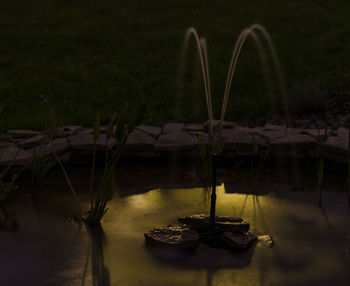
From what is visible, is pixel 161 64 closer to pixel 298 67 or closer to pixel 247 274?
pixel 298 67

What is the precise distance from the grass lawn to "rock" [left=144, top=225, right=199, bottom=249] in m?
2.17

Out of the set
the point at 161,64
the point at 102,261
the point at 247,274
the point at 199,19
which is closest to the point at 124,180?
the point at 102,261

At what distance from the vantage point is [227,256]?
104 inches

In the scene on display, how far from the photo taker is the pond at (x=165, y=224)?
95.1 inches

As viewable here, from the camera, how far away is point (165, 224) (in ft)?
10.1

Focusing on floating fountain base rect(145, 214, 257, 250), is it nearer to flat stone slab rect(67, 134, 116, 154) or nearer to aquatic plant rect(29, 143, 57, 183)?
aquatic plant rect(29, 143, 57, 183)

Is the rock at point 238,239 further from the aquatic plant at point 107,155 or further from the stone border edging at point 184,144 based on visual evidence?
the stone border edging at point 184,144

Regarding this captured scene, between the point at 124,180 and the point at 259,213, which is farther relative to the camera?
the point at 124,180

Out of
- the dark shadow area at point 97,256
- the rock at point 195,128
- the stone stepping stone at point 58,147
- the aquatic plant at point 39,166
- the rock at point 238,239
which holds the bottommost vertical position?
the dark shadow area at point 97,256

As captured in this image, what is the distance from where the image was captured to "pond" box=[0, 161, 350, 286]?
2416 millimetres

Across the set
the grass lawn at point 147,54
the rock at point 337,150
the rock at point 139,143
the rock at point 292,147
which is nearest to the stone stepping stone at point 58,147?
the rock at point 139,143

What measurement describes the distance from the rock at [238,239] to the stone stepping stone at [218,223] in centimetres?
8

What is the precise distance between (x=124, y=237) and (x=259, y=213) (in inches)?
41.1

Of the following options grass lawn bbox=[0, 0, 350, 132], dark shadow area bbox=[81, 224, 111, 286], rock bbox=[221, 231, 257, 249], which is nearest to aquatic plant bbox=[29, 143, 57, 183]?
dark shadow area bbox=[81, 224, 111, 286]
